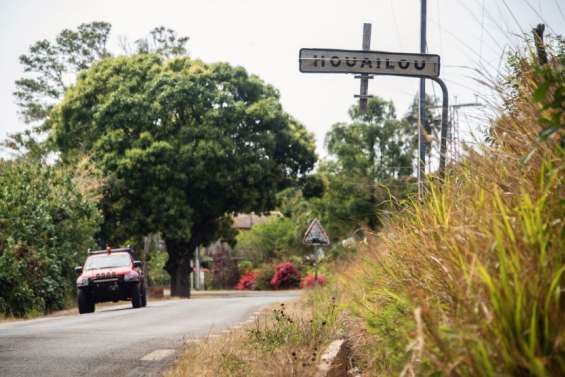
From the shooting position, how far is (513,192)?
4.78 metres

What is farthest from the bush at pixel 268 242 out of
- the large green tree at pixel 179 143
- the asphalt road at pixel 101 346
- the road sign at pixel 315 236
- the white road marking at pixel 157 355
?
the white road marking at pixel 157 355

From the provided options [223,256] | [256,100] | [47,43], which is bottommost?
[223,256]

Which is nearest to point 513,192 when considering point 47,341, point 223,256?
point 47,341

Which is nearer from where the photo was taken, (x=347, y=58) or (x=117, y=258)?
(x=347, y=58)

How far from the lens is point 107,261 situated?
22281 mm

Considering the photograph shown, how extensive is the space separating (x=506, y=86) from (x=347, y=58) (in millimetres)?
7172

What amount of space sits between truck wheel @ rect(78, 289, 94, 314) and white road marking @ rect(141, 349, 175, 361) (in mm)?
11490

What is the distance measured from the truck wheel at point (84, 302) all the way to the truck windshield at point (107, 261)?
85 cm

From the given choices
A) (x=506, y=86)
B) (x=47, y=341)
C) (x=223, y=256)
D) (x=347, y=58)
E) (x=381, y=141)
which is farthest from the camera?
(x=223, y=256)

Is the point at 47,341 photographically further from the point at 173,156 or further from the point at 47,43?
the point at 47,43

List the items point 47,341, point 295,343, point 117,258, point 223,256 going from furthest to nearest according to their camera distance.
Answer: point 223,256 < point 117,258 < point 47,341 < point 295,343

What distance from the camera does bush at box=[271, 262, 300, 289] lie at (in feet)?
167

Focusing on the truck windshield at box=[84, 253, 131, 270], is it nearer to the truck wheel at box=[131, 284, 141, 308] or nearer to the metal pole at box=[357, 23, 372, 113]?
the truck wheel at box=[131, 284, 141, 308]


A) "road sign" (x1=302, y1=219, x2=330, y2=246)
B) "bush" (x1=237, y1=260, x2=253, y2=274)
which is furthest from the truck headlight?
"bush" (x1=237, y1=260, x2=253, y2=274)
